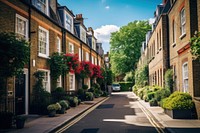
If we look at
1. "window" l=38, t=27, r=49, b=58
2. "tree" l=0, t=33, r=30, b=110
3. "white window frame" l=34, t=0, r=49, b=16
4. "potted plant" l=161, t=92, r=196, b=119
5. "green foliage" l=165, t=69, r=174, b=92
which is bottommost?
"potted plant" l=161, t=92, r=196, b=119

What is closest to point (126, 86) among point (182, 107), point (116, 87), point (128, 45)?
point (116, 87)

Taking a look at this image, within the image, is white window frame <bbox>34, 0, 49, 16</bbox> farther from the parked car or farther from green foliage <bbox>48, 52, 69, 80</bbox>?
the parked car

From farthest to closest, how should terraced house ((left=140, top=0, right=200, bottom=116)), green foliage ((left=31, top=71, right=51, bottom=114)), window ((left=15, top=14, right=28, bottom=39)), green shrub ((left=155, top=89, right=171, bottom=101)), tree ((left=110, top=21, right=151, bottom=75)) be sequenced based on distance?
tree ((left=110, top=21, right=151, bottom=75)) < green shrub ((left=155, top=89, right=171, bottom=101)) < green foliage ((left=31, top=71, right=51, bottom=114)) < window ((left=15, top=14, right=28, bottom=39)) < terraced house ((left=140, top=0, right=200, bottom=116))

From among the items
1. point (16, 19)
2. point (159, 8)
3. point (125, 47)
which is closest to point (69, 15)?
point (159, 8)

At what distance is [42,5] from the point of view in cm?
1731

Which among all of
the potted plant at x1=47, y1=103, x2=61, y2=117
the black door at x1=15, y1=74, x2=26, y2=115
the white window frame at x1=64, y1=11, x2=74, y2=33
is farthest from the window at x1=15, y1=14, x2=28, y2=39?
the white window frame at x1=64, y1=11, x2=74, y2=33

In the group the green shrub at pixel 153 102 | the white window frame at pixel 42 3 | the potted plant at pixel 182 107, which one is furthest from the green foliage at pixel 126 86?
the potted plant at pixel 182 107

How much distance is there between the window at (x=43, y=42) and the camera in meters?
16.3

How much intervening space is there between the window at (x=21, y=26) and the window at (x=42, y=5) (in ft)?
7.66

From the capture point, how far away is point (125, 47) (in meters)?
57.8

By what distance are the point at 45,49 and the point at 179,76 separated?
9389 mm

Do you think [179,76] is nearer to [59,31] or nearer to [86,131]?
[86,131]

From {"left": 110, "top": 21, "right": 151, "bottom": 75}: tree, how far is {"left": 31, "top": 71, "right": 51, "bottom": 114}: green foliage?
4394cm

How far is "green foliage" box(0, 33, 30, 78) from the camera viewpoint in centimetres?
913
